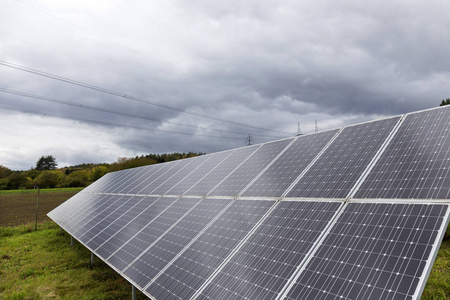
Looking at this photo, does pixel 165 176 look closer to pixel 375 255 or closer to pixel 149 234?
pixel 149 234

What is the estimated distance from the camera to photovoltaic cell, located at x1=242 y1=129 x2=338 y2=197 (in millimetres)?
8734

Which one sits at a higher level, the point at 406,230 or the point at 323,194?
the point at 323,194

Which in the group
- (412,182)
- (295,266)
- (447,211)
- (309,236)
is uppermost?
(412,182)

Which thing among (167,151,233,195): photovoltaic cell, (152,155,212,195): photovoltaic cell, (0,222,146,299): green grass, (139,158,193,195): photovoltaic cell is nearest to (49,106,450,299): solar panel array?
(167,151,233,195): photovoltaic cell

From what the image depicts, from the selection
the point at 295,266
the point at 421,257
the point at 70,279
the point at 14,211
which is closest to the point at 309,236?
the point at 295,266

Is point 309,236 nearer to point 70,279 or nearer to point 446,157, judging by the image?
point 446,157

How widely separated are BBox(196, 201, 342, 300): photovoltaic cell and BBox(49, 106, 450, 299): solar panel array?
0.03 metres

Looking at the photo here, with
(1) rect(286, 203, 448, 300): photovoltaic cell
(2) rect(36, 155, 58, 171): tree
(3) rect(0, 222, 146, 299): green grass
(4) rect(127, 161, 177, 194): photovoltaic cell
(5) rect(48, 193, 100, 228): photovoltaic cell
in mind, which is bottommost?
(3) rect(0, 222, 146, 299): green grass

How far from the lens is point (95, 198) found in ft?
67.4

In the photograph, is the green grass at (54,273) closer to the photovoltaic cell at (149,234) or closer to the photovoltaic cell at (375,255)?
the photovoltaic cell at (149,234)

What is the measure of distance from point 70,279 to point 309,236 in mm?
12477

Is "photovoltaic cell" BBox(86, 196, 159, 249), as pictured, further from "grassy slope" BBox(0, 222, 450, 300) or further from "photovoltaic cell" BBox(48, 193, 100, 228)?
"photovoltaic cell" BBox(48, 193, 100, 228)

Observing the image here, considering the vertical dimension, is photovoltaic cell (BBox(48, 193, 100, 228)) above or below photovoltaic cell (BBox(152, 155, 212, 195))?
below

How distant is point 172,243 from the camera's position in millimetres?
8852
